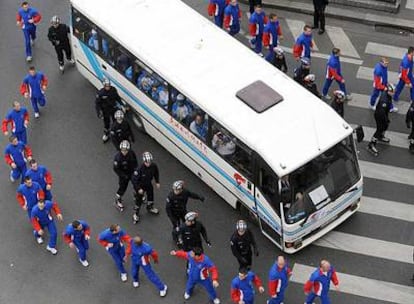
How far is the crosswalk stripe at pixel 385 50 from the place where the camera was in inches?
863

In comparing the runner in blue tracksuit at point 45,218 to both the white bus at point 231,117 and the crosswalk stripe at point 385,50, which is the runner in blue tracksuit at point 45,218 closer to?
the white bus at point 231,117

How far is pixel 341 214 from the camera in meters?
17.0

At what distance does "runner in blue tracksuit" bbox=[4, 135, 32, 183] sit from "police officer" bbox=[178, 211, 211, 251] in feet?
15.2

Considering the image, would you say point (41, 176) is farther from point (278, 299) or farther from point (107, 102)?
point (278, 299)

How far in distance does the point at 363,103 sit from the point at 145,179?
681 cm

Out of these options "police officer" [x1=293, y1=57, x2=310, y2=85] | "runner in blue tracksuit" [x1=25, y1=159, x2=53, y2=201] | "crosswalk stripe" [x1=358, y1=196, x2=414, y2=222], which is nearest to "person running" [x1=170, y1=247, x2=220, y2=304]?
"runner in blue tracksuit" [x1=25, y1=159, x2=53, y2=201]

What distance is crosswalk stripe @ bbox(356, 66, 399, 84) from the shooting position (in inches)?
832

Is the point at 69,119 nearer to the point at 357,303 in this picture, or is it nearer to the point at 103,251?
the point at 103,251

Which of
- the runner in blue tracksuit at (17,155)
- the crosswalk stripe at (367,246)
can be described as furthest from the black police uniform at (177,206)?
the runner in blue tracksuit at (17,155)

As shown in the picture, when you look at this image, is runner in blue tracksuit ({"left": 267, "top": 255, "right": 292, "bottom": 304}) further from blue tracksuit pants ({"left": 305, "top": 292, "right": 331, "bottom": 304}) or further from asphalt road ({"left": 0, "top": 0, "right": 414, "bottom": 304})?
asphalt road ({"left": 0, "top": 0, "right": 414, "bottom": 304})

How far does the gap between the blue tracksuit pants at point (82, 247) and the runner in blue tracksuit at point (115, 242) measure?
706 millimetres

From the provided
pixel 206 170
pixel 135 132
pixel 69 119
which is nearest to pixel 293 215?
pixel 206 170

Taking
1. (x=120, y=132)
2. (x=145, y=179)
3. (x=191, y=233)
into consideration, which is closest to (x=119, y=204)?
(x=145, y=179)

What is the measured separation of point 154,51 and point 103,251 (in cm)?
489
